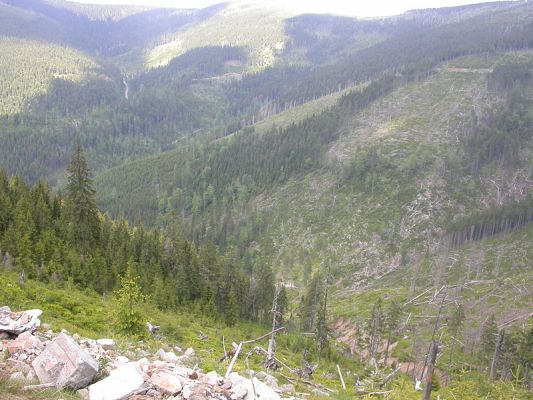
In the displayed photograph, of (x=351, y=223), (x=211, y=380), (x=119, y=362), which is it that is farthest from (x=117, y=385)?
(x=351, y=223)

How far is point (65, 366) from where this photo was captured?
41.3 ft

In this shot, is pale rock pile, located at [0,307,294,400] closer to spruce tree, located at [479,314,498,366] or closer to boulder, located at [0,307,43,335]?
boulder, located at [0,307,43,335]

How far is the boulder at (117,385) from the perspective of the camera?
39.4 ft

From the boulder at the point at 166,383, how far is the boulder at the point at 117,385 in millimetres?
618

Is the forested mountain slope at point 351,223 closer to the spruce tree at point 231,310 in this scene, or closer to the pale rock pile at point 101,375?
the spruce tree at point 231,310

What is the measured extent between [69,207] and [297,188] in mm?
95041

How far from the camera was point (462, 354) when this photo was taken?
67.7 metres

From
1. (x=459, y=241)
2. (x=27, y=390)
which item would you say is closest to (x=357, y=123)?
(x=459, y=241)

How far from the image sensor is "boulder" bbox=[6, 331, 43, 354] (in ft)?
46.7

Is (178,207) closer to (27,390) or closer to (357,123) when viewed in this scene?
(357,123)

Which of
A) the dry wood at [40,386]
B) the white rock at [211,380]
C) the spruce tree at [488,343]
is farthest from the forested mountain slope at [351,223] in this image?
the dry wood at [40,386]

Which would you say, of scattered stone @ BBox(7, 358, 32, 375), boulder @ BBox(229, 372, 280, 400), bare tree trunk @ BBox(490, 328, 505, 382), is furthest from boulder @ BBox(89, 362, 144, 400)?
bare tree trunk @ BBox(490, 328, 505, 382)

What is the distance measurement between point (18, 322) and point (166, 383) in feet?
29.1

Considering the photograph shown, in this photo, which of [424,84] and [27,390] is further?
[424,84]
